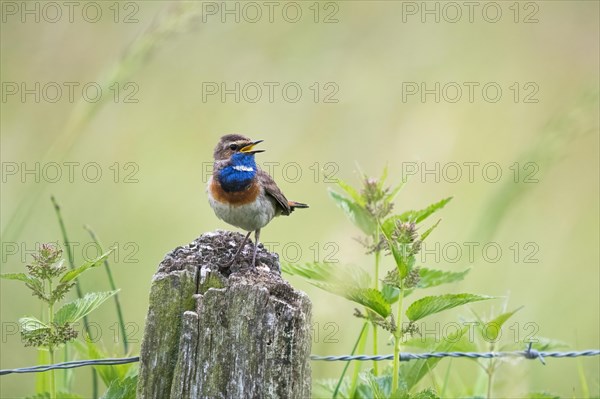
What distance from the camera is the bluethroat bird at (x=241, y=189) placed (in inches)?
193

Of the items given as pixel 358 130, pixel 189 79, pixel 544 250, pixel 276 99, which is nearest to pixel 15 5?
pixel 189 79

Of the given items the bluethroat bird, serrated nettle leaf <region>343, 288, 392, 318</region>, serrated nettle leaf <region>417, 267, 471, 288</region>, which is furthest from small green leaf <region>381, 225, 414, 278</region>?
the bluethroat bird

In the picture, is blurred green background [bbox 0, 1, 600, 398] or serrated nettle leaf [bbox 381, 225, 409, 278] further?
blurred green background [bbox 0, 1, 600, 398]

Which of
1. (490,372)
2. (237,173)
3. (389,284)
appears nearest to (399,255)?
(389,284)

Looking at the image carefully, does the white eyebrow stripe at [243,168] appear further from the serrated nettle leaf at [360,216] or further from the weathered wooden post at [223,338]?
the weathered wooden post at [223,338]

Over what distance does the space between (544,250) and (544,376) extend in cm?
157

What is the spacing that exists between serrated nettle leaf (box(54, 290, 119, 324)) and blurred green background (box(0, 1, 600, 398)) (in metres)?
2.25

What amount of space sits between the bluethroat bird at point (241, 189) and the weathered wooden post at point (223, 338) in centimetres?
139

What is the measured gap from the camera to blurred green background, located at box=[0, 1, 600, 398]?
23.3 ft

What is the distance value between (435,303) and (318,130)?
5301 millimetres

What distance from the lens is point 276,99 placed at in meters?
8.87

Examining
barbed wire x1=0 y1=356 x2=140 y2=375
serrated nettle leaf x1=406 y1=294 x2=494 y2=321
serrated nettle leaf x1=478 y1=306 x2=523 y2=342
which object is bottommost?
barbed wire x1=0 y1=356 x2=140 y2=375

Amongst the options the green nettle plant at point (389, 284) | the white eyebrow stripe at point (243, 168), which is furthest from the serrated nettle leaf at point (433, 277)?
the white eyebrow stripe at point (243, 168)

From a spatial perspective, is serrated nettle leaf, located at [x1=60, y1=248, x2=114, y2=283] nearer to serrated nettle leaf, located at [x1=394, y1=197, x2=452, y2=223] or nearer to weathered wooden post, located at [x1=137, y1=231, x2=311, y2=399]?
weathered wooden post, located at [x1=137, y1=231, x2=311, y2=399]
